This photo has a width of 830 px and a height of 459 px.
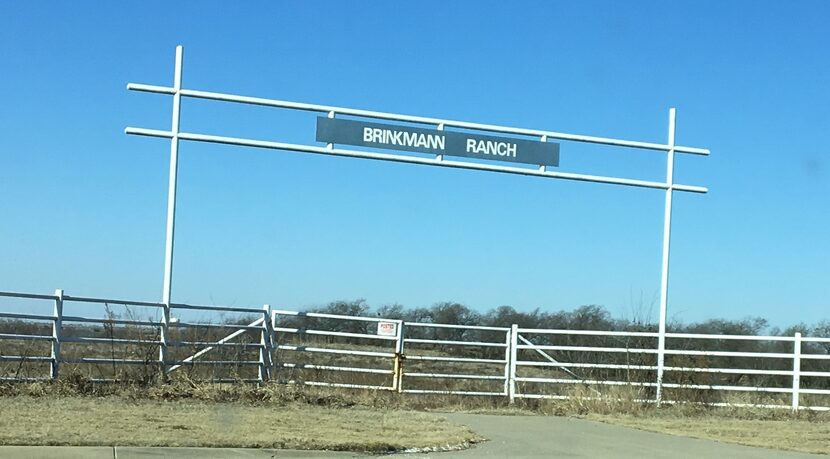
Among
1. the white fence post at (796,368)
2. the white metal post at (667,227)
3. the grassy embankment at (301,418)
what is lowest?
the grassy embankment at (301,418)

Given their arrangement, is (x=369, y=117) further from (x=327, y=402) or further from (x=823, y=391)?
(x=823, y=391)

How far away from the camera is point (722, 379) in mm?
20219

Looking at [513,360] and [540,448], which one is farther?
[513,360]

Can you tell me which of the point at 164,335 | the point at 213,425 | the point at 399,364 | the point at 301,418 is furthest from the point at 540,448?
the point at 164,335

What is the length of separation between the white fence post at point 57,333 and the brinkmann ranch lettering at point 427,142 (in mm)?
6013

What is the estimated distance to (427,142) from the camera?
18344mm

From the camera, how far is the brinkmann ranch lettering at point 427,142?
59.5ft

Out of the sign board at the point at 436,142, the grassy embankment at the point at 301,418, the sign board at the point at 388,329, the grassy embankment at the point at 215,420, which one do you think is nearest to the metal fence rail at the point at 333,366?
the sign board at the point at 388,329

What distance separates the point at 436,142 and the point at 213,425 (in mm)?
7796

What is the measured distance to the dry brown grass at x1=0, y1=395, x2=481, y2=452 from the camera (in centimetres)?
1090

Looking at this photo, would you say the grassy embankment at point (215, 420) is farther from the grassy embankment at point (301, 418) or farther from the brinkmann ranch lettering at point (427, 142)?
the brinkmann ranch lettering at point (427, 142)

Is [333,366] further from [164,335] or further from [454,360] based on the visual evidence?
[164,335]

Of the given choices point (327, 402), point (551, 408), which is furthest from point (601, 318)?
point (327, 402)

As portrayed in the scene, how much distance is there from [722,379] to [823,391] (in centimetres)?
219
